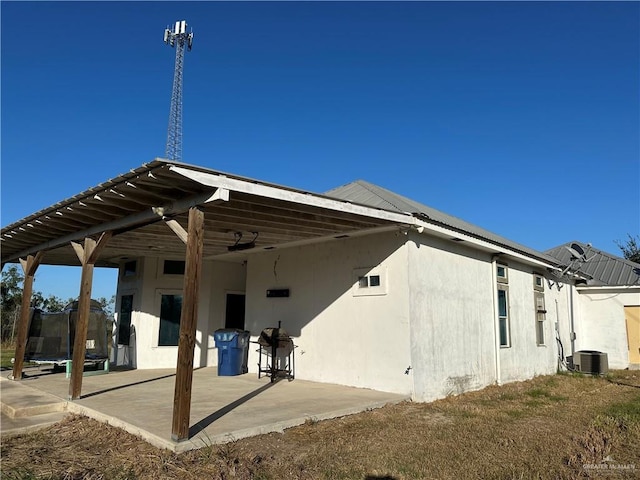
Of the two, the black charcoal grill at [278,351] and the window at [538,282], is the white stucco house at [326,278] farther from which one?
the black charcoal grill at [278,351]

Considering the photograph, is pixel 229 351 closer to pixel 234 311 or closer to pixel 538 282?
pixel 234 311

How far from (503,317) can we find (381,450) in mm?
6985

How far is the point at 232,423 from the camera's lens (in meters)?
5.58

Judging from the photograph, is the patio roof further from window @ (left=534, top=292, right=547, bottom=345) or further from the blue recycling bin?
window @ (left=534, top=292, right=547, bottom=345)

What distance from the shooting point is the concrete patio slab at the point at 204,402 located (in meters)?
5.38

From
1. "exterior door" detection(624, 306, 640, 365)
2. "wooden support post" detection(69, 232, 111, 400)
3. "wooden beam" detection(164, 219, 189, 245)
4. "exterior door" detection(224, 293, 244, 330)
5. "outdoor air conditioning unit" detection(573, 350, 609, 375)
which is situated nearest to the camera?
"wooden beam" detection(164, 219, 189, 245)

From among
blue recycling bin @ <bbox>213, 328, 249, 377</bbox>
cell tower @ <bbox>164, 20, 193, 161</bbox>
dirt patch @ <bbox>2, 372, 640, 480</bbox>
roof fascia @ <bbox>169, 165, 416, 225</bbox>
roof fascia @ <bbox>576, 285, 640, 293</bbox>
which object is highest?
cell tower @ <bbox>164, 20, 193, 161</bbox>

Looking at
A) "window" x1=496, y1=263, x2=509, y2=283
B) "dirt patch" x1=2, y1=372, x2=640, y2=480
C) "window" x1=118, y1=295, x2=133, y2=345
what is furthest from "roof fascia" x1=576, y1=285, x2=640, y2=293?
"window" x1=118, y1=295, x2=133, y2=345

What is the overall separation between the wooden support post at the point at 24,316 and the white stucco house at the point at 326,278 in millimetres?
416

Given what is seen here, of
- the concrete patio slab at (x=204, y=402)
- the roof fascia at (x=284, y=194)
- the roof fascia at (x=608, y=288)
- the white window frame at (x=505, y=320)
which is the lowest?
the concrete patio slab at (x=204, y=402)

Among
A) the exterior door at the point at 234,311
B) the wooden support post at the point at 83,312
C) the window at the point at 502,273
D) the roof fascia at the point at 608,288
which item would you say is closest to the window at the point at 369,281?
the window at the point at 502,273

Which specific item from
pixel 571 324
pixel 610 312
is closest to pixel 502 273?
pixel 571 324

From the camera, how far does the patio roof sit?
523 cm

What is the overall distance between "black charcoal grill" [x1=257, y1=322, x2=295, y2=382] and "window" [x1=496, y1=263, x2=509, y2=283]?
5154 millimetres
